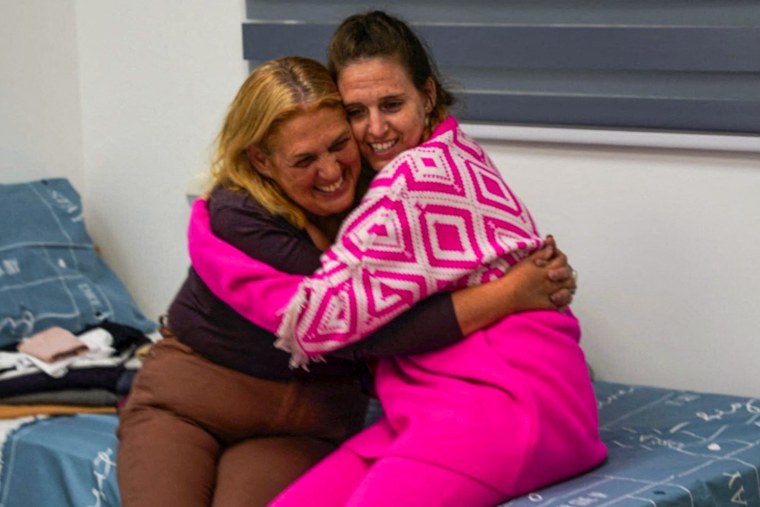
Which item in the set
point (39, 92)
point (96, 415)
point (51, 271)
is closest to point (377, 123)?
point (96, 415)

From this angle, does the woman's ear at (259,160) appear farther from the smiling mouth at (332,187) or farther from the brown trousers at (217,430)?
the brown trousers at (217,430)

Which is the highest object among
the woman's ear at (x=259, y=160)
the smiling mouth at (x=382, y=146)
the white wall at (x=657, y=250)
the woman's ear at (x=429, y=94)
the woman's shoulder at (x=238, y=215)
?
the woman's ear at (x=429, y=94)

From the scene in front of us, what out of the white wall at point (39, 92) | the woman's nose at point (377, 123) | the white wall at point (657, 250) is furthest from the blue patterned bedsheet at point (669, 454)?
the white wall at point (39, 92)

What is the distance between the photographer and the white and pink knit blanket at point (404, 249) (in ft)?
6.83

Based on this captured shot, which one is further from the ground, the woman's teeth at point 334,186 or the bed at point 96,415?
the woman's teeth at point 334,186

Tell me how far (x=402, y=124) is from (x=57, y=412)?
1116 millimetres

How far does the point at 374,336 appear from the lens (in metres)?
2.15

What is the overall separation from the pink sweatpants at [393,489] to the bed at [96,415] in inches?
3.4

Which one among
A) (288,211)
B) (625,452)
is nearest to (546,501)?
(625,452)

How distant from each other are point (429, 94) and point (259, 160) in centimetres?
34

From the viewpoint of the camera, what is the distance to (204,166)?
3475 millimetres

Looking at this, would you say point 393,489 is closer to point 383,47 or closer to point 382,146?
point 382,146

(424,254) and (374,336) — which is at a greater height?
(424,254)

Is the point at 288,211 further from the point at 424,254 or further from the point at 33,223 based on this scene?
the point at 33,223
